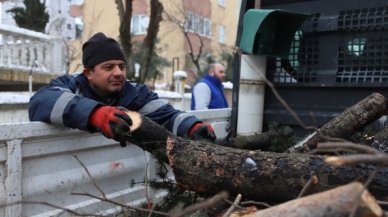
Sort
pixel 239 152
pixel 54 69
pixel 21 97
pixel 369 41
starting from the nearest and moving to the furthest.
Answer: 1. pixel 239 152
2. pixel 369 41
3. pixel 21 97
4. pixel 54 69

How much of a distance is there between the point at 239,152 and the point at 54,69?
9.52 meters

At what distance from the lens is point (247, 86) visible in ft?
13.4

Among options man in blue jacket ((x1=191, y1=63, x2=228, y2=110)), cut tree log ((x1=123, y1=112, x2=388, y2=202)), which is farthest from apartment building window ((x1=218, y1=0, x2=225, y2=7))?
cut tree log ((x1=123, y1=112, x2=388, y2=202))

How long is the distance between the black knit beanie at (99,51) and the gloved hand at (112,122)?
72 centimetres

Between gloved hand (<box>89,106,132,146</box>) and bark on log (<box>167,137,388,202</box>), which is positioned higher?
gloved hand (<box>89,106,132,146</box>)

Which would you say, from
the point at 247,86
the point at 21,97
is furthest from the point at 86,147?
the point at 21,97

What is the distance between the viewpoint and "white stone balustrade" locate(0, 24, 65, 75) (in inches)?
387

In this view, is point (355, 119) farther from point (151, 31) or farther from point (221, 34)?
point (221, 34)

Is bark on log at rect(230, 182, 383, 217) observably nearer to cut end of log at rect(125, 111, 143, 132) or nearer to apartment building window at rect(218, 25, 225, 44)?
cut end of log at rect(125, 111, 143, 132)

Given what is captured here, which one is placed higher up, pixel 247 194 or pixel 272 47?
pixel 272 47

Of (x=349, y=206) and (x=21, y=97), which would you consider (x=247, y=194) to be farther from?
(x=21, y=97)

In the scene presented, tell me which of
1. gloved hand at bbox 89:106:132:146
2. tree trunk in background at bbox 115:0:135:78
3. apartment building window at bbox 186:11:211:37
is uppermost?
apartment building window at bbox 186:11:211:37

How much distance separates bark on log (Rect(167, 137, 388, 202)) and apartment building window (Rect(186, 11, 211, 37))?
720 inches

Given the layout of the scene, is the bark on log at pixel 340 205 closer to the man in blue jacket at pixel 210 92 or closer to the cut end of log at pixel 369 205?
the cut end of log at pixel 369 205
